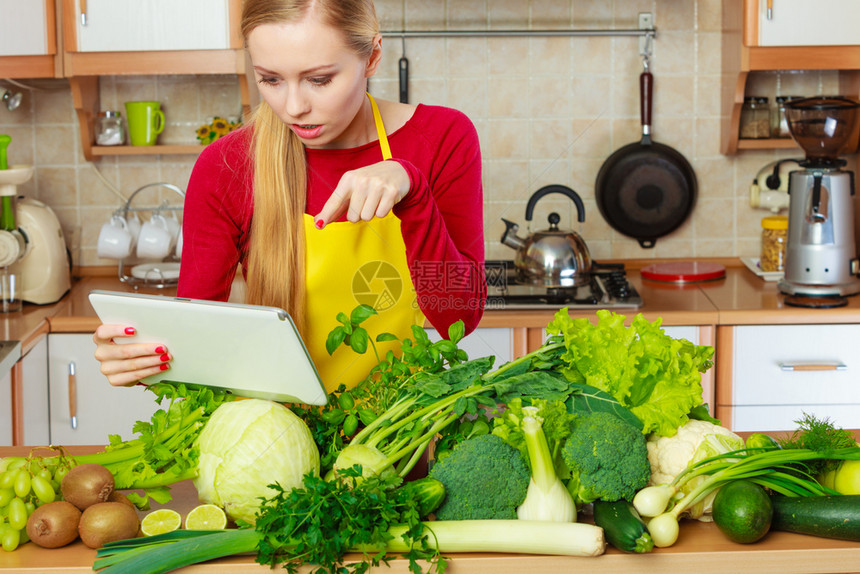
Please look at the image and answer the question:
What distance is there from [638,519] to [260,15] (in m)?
0.75

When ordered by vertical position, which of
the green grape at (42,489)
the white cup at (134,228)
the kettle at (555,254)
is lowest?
the green grape at (42,489)

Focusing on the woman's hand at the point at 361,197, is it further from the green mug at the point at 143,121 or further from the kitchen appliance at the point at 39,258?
the green mug at the point at 143,121

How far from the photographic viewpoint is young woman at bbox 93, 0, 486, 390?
1154mm

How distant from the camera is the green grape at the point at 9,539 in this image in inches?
35.4

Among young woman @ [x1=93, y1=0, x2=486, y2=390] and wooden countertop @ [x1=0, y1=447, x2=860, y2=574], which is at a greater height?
young woman @ [x1=93, y1=0, x2=486, y2=390]

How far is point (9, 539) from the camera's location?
35.3 inches

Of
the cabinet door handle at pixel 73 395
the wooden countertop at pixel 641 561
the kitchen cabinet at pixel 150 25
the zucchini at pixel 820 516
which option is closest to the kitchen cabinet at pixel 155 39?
the kitchen cabinet at pixel 150 25

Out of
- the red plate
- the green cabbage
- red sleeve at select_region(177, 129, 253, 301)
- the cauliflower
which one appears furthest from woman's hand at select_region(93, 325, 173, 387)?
the red plate

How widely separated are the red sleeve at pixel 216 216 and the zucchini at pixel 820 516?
0.85 m

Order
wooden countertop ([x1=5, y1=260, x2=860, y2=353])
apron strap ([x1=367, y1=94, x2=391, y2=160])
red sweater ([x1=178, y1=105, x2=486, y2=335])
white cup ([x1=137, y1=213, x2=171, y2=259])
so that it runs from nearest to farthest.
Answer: red sweater ([x1=178, y1=105, x2=486, y2=335]), apron strap ([x1=367, y1=94, x2=391, y2=160]), wooden countertop ([x1=5, y1=260, x2=860, y2=353]), white cup ([x1=137, y1=213, x2=171, y2=259])

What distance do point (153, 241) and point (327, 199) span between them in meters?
1.19

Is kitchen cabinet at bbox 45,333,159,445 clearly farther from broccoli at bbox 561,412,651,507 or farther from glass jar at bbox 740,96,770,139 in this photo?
glass jar at bbox 740,96,770,139

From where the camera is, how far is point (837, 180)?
7.34 feet

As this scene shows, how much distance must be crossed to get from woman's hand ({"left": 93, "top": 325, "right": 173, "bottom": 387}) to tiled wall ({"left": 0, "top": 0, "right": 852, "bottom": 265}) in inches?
68.3
